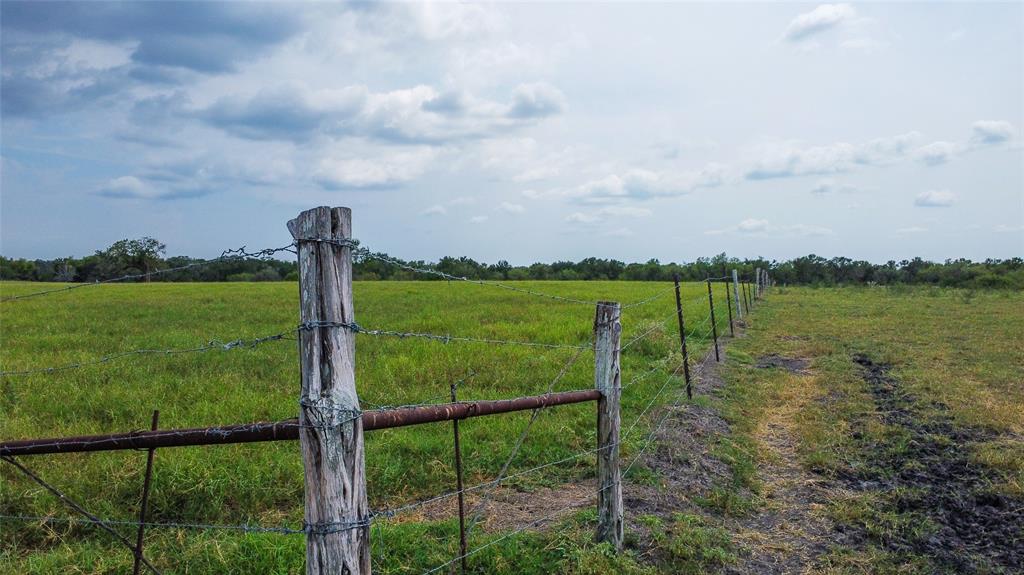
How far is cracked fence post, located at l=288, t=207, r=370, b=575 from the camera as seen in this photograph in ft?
7.86

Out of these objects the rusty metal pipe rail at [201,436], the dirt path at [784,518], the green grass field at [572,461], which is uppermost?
the rusty metal pipe rail at [201,436]

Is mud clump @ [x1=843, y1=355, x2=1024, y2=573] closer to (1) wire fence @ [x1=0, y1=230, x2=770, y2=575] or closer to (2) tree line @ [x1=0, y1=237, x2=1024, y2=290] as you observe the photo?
(1) wire fence @ [x1=0, y1=230, x2=770, y2=575]

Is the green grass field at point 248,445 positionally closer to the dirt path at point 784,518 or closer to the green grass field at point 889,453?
the dirt path at point 784,518

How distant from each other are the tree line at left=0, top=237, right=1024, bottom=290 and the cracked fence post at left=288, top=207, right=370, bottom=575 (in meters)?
41.5

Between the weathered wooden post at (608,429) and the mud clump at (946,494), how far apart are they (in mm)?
2039

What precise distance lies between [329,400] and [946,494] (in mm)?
5567

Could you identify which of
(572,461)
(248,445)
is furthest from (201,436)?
(572,461)

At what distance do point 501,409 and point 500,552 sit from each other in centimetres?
137

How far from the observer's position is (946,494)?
558cm

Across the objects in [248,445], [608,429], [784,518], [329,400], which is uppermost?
[329,400]

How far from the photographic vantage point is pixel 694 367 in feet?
36.6

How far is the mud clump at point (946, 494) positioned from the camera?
4590 millimetres

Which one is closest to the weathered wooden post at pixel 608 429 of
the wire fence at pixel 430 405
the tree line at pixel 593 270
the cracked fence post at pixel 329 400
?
the wire fence at pixel 430 405

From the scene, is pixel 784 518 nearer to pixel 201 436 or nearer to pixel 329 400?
pixel 329 400
